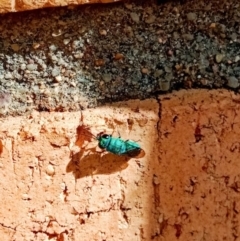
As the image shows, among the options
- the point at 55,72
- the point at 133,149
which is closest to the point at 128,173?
the point at 133,149

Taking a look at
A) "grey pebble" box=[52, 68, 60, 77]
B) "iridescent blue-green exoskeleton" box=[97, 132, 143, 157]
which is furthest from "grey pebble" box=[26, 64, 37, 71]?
"iridescent blue-green exoskeleton" box=[97, 132, 143, 157]

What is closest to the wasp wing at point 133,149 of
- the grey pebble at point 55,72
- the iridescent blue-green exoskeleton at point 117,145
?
the iridescent blue-green exoskeleton at point 117,145

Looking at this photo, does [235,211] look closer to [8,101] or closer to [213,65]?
[213,65]

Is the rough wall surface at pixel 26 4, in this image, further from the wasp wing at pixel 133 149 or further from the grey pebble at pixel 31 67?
the wasp wing at pixel 133 149

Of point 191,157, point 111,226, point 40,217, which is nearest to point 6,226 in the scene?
point 40,217

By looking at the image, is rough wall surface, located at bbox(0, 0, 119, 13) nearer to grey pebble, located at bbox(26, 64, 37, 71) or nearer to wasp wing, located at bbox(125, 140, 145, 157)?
grey pebble, located at bbox(26, 64, 37, 71)
